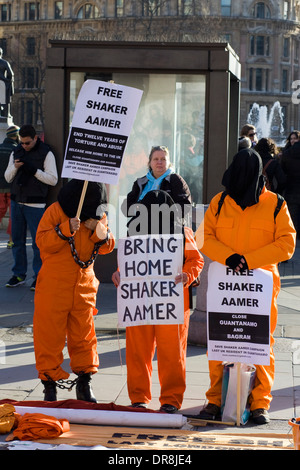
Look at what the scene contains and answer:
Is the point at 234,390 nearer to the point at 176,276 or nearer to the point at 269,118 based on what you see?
the point at 176,276

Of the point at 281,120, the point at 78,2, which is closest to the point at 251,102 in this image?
the point at 281,120

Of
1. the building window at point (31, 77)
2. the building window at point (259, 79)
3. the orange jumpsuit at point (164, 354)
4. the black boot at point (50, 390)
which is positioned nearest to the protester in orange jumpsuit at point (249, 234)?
the orange jumpsuit at point (164, 354)

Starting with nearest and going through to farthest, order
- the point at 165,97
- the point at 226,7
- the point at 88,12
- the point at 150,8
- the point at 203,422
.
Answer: the point at 203,422, the point at 165,97, the point at 150,8, the point at 226,7, the point at 88,12

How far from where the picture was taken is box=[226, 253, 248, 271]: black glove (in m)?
5.54

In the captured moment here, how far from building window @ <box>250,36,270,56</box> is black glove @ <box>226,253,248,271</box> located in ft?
284

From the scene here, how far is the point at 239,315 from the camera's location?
5633mm

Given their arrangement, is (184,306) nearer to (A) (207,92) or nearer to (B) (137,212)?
(B) (137,212)

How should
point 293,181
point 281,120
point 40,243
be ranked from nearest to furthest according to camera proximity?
point 40,243 < point 293,181 < point 281,120

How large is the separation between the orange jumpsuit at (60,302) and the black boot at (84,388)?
5 cm

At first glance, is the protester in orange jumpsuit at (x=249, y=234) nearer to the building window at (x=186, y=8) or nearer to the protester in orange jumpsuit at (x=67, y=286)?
the protester in orange jumpsuit at (x=67, y=286)

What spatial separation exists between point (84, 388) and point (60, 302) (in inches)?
23.8

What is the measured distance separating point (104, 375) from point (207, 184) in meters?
3.53

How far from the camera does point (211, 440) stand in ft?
16.4

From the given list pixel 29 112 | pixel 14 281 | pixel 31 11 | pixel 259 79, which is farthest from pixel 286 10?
pixel 14 281
